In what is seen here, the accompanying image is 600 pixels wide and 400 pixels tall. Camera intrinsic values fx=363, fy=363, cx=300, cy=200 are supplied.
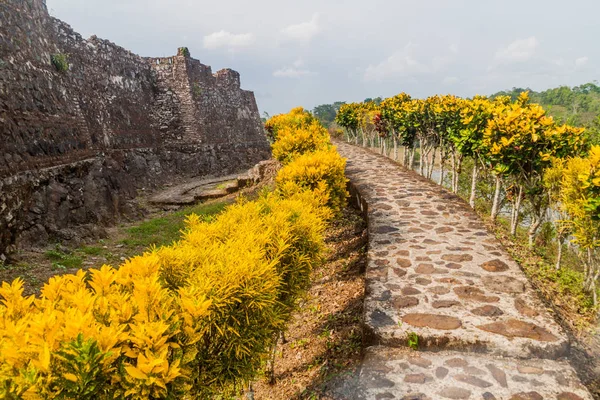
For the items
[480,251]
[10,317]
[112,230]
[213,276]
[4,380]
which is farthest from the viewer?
[112,230]

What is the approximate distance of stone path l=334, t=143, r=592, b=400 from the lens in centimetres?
314

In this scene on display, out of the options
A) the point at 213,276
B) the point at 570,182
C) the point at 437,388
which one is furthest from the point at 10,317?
the point at 570,182

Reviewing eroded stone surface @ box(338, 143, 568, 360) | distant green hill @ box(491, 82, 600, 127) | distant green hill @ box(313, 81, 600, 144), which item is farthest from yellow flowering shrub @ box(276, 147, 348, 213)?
distant green hill @ box(491, 82, 600, 127)

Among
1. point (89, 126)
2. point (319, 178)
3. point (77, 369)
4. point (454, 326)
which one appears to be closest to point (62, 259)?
point (319, 178)

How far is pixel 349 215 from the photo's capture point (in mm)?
8953

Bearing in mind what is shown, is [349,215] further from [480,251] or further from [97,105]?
[97,105]

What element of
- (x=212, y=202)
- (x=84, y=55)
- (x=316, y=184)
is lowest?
(x=212, y=202)

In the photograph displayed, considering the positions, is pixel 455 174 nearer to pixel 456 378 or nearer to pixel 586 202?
pixel 586 202

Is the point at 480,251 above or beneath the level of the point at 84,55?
beneath

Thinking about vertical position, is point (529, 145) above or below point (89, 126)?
below

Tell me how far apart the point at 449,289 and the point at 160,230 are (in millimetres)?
8787

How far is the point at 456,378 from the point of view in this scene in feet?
10.5

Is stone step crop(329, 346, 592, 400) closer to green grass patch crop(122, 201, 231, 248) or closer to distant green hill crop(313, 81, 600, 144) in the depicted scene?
green grass patch crop(122, 201, 231, 248)

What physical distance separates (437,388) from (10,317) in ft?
10.3
